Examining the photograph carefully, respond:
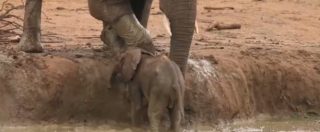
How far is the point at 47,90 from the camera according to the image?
26.9ft

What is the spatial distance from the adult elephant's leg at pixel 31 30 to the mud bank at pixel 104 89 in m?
0.41

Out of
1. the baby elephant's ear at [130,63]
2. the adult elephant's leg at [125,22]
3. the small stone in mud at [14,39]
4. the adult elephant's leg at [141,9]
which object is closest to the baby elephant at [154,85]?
the baby elephant's ear at [130,63]

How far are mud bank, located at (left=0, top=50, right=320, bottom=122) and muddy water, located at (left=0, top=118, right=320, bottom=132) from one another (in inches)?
4.0

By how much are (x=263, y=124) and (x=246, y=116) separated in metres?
0.19

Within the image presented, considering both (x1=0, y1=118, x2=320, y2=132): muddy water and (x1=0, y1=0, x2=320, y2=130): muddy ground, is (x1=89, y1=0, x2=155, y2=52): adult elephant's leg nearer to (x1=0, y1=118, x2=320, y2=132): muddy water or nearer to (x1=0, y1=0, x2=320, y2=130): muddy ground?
(x1=0, y1=0, x2=320, y2=130): muddy ground

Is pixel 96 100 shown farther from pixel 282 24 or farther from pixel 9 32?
pixel 282 24

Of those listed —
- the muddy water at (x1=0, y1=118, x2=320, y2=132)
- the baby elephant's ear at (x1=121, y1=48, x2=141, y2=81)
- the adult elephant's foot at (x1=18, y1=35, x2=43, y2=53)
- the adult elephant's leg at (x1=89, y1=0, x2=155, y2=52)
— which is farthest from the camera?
the adult elephant's foot at (x1=18, y1=35, x2=43, y2=53)

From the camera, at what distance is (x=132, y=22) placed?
8445 mm

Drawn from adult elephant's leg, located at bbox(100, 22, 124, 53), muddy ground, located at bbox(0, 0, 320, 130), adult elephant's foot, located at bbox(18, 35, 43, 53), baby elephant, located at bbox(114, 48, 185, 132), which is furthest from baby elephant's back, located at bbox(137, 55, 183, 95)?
adult elephant's foot, located at bbox(18, 35, 43, 53)

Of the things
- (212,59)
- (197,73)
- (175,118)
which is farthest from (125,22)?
(175,118)

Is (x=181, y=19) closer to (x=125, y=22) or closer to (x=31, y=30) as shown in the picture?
(x=125, y=22)

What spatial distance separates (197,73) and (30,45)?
160cm

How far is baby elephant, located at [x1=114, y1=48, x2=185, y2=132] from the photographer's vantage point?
7457 millimetres

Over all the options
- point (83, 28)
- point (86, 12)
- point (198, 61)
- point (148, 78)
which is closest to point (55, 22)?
point (83, 28)
